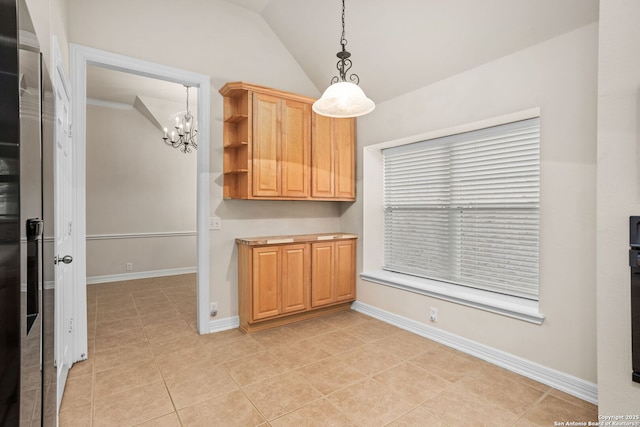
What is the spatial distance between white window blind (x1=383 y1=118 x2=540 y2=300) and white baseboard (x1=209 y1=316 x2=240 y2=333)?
183cm

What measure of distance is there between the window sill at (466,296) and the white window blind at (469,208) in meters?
0.09

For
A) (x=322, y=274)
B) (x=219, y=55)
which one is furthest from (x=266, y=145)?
(x=322, y=274)

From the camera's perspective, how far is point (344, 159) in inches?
156

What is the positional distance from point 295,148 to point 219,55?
1.23 metres

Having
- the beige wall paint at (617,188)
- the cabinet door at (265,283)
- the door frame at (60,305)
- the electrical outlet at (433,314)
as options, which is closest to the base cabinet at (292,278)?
the cabinet door at (265,283)

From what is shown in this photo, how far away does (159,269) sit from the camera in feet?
19.8

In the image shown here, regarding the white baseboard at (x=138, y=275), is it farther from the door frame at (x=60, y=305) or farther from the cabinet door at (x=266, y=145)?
the cabinet door at (x=266, y=145)

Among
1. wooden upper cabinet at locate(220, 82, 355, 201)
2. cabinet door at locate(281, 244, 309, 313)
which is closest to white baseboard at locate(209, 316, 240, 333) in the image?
cabinet door at locate(281, 244, 309, 313)

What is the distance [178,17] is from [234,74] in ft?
2.30

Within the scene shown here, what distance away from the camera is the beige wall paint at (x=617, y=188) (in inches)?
65.0

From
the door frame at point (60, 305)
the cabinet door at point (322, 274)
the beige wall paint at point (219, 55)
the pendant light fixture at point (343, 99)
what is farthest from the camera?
the cabinet door at point (322, 274)

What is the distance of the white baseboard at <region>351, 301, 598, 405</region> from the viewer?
2.22m

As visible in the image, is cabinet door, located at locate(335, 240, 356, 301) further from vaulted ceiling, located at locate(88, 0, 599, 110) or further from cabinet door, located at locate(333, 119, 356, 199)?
vaulted ceiling, located at locate(88, 0, 599, 110)

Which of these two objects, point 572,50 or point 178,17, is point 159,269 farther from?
point 572,50
